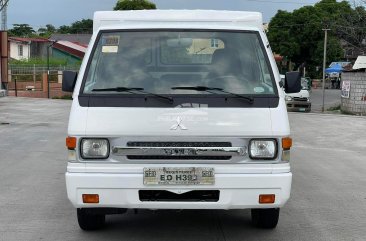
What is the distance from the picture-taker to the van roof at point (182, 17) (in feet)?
17.9

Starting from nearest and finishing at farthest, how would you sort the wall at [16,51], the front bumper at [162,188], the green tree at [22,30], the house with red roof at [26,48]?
the front bumper at [162,188], the house with red roof at [26,48], the wall at [16,51], the green tree at [22,30]

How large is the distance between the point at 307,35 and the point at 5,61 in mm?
34172

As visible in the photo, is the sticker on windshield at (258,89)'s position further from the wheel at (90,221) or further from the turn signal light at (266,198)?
the wheel at (90,221)

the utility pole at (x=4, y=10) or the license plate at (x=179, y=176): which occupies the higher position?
the utility pole at (x=4, y=10)

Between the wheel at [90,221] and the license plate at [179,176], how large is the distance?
1.04 meters

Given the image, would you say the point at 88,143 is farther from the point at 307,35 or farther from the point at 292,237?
the point at 307,35

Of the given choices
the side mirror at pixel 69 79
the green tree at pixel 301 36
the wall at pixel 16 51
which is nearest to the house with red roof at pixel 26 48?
the wall at pixel 16 51

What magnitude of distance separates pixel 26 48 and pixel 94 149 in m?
62.8

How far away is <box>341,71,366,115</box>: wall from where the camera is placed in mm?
22844

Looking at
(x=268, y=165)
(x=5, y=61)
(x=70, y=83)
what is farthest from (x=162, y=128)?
(x=5, y=61)

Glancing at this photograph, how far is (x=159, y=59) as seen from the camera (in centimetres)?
538

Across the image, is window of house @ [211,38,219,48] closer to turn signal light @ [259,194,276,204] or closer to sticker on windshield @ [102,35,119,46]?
sticker on windshield @ [102,35,119,46]

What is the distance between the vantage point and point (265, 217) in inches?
221

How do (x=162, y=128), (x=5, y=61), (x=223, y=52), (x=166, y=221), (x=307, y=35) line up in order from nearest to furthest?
(x=162, y=128)
(x=223, y=52)
(x=166, y=221)
(x=5, y=61)
(x=307, y=35)
